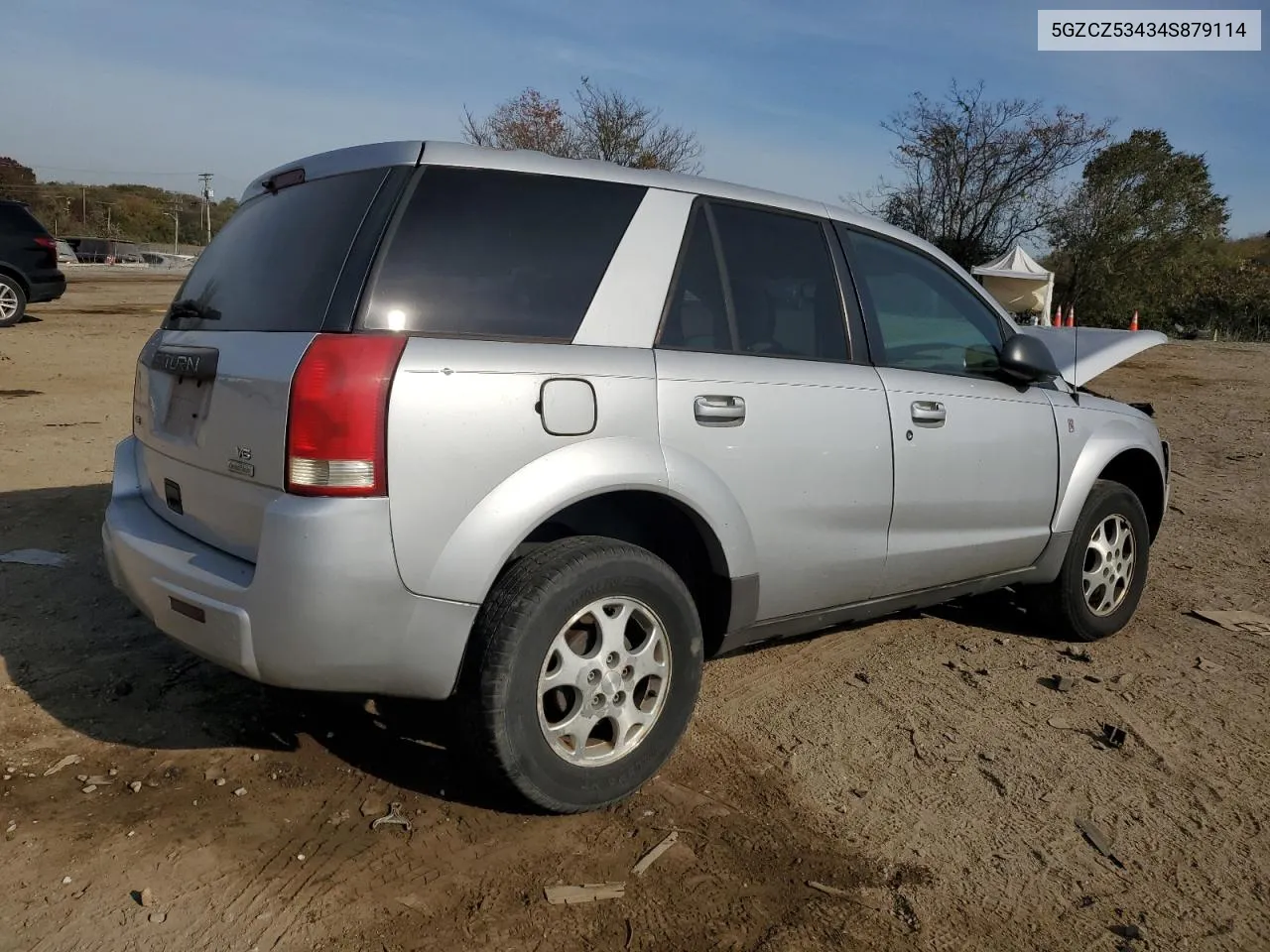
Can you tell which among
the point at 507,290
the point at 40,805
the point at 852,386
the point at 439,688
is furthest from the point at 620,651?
the point at 40,805

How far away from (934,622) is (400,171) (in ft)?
10.9

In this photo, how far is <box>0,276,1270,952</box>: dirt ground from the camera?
250 cm

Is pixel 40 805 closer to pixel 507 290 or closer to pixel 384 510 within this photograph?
pixel 384 510

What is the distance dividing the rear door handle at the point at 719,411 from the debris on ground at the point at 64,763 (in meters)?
2.21

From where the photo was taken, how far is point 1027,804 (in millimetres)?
3148

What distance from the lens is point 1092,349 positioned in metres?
4.68

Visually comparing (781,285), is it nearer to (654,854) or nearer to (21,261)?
(654,854)

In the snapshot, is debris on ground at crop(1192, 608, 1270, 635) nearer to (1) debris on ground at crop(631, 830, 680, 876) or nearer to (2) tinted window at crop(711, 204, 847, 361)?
(2) tinted window at crop(711, 204, 847, 361)

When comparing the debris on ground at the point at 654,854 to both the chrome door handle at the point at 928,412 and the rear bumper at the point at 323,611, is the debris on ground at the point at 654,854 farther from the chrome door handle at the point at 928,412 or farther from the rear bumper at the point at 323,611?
the chrome door handle at the point at 928,412

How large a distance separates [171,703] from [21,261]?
13561mm

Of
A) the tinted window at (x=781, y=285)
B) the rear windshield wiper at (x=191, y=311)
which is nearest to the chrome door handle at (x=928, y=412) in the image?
the tinted window at (x=781, y=285)

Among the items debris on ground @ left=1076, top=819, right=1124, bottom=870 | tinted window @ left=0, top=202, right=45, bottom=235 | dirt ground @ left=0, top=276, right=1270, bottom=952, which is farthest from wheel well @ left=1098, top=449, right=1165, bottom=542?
tinted window @ left=0, top=202, right=45, bottom=235

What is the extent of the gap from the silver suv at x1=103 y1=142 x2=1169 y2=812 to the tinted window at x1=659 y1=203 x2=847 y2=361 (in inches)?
0.4

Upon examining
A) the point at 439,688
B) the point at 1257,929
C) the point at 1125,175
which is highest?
the point at 1125,175
